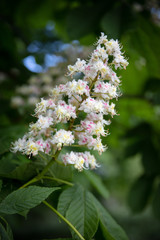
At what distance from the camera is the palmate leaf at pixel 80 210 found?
3.42 ft

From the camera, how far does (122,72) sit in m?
2.87

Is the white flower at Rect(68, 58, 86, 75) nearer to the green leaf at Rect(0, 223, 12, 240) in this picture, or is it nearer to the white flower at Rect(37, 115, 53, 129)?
the white flower at Rect(37, 115, 53, 129)

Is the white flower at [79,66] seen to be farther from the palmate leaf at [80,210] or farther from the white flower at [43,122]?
the palmate leaf at [80,210]

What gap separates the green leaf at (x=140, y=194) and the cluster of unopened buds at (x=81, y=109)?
1616 mm

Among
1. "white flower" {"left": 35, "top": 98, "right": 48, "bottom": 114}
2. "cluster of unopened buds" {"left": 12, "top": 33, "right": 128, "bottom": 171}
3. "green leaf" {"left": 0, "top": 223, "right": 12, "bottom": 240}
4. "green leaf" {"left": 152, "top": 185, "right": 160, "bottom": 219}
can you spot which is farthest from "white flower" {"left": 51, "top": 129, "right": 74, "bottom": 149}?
"green leaf" {"left": 152, "top": 185, "right": 160, "bottom": 219}

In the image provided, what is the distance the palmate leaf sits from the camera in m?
1.04

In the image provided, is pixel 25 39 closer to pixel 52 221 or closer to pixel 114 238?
pixel 114 238

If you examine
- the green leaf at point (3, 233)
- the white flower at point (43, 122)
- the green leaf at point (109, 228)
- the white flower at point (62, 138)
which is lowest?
the green leaf at point (109, 228)

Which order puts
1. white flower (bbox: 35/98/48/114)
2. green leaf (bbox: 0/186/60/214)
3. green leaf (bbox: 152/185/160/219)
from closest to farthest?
green leaf (bbox: 0/186/60/214) < white flower (bbox: 35/98/48/114) < green leaf (bbox: 152/185/160/219)

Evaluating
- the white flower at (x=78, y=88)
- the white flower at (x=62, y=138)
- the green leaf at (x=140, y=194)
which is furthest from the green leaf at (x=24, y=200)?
the green leaf at (x=140, y=194)

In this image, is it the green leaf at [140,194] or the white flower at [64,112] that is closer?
the white flower at [64,112]

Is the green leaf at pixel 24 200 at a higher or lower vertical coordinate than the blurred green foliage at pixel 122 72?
lower

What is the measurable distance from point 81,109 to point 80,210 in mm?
446

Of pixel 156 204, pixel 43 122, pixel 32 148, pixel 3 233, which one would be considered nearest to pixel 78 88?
pixel 43 122
